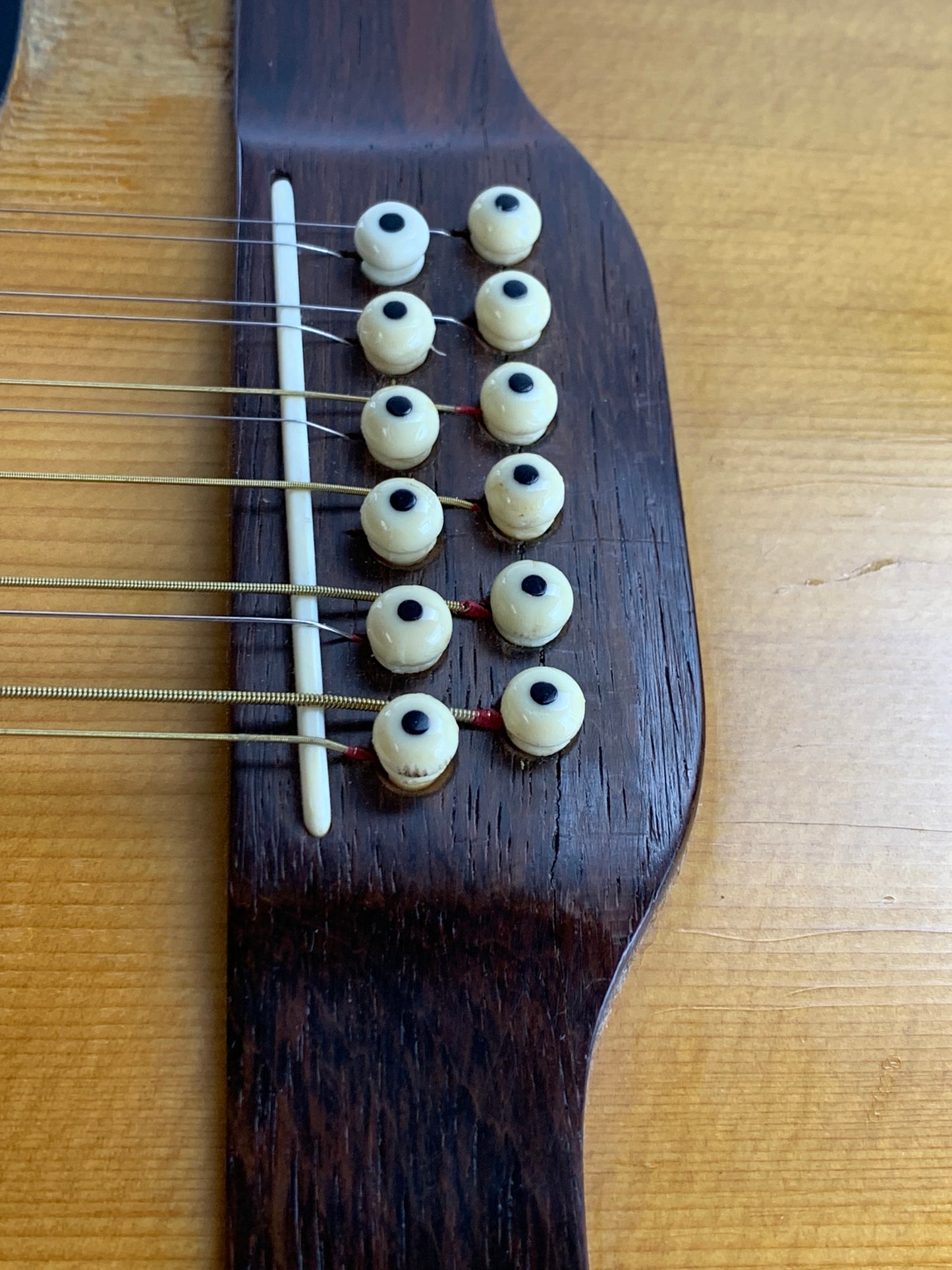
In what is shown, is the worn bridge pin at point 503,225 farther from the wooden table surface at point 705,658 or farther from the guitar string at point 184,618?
the guitar string at point 184,618

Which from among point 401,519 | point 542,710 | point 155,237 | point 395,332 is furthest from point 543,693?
point 155,237

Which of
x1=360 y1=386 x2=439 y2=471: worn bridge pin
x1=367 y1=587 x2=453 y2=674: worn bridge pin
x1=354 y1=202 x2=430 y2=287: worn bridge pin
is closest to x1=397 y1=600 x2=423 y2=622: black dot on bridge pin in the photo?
x1=367 y1=587 x2=453 y2=674: worn bridge pin

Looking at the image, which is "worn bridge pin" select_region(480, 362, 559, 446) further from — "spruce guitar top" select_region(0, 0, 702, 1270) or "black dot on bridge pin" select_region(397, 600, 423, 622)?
"black dot on bridge pin" select_region(397, 600, 423, 622)

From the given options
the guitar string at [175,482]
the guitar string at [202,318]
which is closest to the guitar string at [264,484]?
the guitar string at [175,482]

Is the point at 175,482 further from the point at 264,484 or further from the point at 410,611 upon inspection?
the point at 410,611

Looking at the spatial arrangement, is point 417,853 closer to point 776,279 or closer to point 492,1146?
point 492,1146
